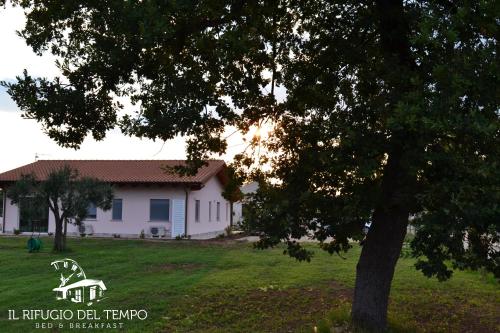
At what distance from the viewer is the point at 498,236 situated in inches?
253

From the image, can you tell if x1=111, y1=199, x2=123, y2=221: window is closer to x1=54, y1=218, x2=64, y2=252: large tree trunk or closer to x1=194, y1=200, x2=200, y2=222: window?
x1=194, y1=200, x2=200, y2=222: window

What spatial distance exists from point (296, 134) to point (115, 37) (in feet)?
9.62

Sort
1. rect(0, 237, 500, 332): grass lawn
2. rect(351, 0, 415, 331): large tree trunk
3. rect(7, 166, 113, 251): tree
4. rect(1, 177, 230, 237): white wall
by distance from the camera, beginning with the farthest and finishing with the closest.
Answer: rect(1, 177, 230, 237): white wall
rect(7, 166, 113, 251): tree
rect(0, 237, 500, 332): grass lawn
rect(351, 0, 415, 331): large tree trunk

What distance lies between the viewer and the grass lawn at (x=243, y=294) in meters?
9.17

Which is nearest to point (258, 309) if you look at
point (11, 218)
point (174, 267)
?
point (174, 267)

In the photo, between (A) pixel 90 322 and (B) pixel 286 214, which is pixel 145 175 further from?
(B) pixel 286 214

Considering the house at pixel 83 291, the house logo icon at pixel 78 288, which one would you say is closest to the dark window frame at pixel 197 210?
the house logo icon at pixel 78 288

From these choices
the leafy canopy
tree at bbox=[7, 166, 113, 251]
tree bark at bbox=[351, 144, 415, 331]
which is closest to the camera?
the leafy canopy

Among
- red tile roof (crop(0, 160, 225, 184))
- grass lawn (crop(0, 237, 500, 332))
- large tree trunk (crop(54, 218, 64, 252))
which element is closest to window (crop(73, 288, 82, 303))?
grass lawn (crop(0, 237, 500, 332))

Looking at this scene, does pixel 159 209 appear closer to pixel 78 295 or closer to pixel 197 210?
pixel 197 210

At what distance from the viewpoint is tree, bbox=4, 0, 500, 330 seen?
5672mm

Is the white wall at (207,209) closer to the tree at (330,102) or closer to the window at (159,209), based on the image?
the window at (159,209)

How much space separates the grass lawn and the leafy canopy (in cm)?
253

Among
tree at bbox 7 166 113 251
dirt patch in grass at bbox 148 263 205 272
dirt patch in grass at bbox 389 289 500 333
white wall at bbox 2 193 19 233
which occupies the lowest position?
dirt patch in grass at bbox 389 289 500 333
